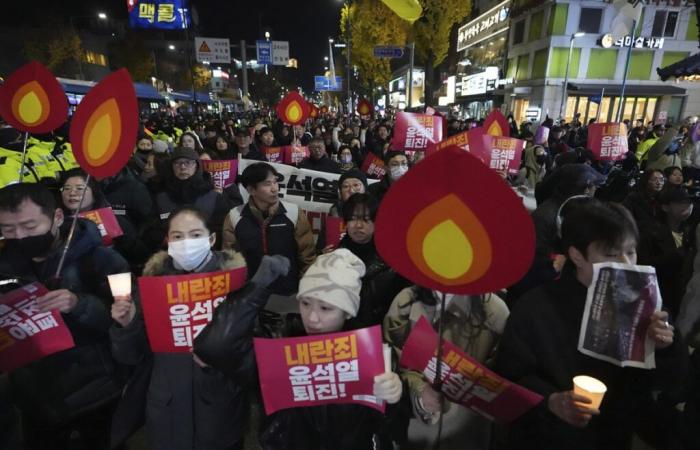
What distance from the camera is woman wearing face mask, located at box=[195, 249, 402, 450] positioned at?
6.55 ft

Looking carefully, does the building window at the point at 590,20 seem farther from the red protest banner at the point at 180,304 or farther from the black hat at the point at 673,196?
the red protest banner at the point at 180,304

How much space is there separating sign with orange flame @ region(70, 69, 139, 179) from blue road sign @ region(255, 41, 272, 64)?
75.9ft

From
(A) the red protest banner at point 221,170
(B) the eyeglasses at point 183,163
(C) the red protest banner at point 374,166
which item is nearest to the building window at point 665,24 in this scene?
(C) the red protest banner at point 374,166

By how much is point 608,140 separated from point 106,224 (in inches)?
305

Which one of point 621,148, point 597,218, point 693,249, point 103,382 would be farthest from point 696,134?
point 103,382

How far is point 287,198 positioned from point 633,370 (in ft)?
13.5

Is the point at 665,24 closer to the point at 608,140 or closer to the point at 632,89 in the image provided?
the point at 632,89

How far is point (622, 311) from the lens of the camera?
5.34 feet

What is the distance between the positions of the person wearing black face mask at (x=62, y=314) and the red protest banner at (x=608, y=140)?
7.69m

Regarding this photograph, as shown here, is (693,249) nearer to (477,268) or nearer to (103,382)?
(477,268)

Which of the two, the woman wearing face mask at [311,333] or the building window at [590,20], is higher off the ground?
the building window at [590,20]

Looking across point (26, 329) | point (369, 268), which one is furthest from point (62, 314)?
point (369, 268)

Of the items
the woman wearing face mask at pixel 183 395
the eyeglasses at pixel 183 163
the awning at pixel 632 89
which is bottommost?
the woman wearing face mask at pixel 183 395

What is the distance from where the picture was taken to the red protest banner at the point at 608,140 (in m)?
7.11
